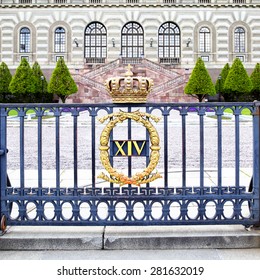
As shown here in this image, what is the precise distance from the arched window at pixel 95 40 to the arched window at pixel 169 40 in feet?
21.1

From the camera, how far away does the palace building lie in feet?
178

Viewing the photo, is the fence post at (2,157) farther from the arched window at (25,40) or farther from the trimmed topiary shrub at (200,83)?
the arched window at (25,40)

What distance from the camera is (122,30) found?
55094mm

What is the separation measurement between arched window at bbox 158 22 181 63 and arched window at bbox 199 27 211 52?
2.51 m

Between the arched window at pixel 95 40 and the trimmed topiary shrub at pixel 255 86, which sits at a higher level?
the arched window at pixel 95 40

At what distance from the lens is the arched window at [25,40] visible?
2147 inches

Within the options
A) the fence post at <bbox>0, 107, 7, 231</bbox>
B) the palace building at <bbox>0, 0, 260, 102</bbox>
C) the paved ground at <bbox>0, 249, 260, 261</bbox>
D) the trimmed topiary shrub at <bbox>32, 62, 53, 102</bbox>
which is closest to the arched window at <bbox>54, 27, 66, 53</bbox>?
the palace building at <bbox>0, 0, 260, 102</bbox>

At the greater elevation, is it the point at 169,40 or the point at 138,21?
the point at 138,21

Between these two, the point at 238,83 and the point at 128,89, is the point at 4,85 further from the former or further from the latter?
the point at 128,89

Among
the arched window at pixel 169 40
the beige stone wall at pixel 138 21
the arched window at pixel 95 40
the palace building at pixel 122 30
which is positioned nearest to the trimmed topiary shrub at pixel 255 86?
the palace building at pixel 122 30

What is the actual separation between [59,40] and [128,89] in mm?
51134

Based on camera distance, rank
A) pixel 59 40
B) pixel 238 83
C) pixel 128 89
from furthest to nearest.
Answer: pixel 59 40
pixel 238 83
pixel 128 89

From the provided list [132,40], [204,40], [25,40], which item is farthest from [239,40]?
[25,40]

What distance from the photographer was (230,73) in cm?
4294
